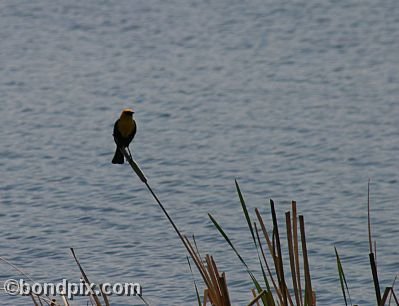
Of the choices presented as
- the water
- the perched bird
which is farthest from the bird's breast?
the water

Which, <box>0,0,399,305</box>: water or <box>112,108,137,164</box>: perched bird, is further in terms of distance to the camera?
<box>0,0,399,305</box>: water

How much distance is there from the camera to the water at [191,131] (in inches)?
334

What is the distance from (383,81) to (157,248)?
599 cm

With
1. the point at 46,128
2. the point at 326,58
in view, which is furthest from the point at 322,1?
the point at 46,128

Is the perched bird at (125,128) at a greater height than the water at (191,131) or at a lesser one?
lesser

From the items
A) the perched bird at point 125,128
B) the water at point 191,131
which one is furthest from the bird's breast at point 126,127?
the water at point 191,131

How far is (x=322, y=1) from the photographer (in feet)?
59.7

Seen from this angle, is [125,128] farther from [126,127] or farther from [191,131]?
[191,131]

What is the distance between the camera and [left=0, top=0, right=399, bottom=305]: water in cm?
848

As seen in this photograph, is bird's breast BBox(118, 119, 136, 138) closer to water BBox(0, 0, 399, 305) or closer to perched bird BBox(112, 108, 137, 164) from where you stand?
perched bird BBox(112, 108, 137, 164)

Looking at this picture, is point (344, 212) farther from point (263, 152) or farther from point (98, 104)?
point (98, 104)

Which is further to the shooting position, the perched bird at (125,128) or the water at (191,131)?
the water at (191,131)

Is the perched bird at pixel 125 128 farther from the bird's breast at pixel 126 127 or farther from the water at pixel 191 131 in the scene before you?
the water at pixel 191 131

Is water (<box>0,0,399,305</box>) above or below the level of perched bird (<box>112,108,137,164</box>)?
above
